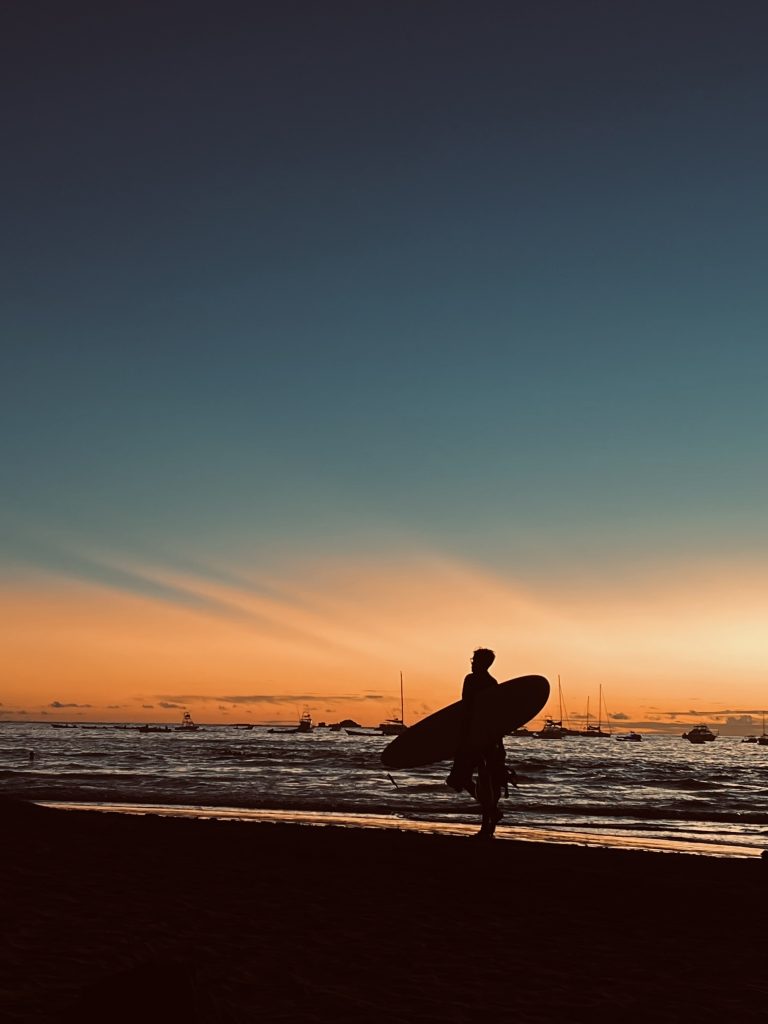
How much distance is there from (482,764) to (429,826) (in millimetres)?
10495

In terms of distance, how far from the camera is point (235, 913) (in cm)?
789

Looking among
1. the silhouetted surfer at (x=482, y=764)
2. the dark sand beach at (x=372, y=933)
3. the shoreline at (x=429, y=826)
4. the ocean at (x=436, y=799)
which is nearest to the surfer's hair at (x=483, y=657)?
the silhouetted surfer at (x=482, y=764)

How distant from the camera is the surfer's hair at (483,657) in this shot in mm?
11523

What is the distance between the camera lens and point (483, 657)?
11.6 meters

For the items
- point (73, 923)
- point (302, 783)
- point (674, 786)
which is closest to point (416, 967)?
point (73, 923)

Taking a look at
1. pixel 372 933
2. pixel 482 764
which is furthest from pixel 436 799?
pixel 372 933

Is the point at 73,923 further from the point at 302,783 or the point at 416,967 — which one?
the point at 302,783

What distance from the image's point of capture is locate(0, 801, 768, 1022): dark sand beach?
527 cm

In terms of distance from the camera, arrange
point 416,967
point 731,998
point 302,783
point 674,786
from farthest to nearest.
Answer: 1. point 674,786
2. point 302,783
3. point 416,967
4. point 731,998

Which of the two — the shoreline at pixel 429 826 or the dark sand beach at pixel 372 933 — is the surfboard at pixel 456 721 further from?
the shoreline at pixel 429 826

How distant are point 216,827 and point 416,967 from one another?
31.0 feet

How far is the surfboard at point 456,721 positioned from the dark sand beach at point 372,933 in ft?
5.10

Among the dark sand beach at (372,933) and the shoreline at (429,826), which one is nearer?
the dark sand beach at (372,933)

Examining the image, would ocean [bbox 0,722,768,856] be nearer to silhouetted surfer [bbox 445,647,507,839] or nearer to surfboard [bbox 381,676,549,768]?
surfboard [bbox 381,676,549,768]
